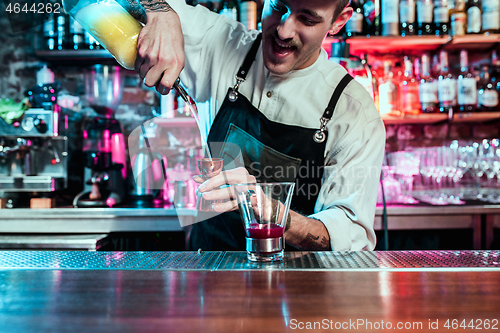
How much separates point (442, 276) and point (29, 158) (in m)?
2.44

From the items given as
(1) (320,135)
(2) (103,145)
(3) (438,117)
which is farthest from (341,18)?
(2) (103,145)

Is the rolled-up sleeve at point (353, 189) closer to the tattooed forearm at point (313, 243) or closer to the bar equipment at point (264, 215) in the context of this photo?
the tattooed forearm at point (313, 243)

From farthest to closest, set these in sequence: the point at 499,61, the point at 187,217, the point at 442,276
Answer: the point at 499,61 → the point at 187,217 → the point at 442,276

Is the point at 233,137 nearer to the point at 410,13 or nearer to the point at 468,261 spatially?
the point at 468,261

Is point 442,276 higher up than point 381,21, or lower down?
lower down

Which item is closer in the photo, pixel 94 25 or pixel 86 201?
pixel 94 25

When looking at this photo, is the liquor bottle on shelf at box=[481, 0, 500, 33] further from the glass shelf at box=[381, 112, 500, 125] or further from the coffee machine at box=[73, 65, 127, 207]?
the coffee machine at box=[73, 65, 127, 207]

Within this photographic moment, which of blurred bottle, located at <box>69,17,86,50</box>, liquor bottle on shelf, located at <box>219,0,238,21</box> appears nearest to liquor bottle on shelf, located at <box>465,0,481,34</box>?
liquor bottle on shelf, located at <box>219,0,238,21</box>

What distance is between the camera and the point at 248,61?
135cm

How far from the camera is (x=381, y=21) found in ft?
8.12

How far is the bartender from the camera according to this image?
1.12 meters

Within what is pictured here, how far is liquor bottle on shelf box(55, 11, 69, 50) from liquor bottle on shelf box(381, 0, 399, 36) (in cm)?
217

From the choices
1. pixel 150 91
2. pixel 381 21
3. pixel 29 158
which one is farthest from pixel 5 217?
pixel 381 21

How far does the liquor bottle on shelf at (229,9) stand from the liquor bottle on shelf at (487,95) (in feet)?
5.76
